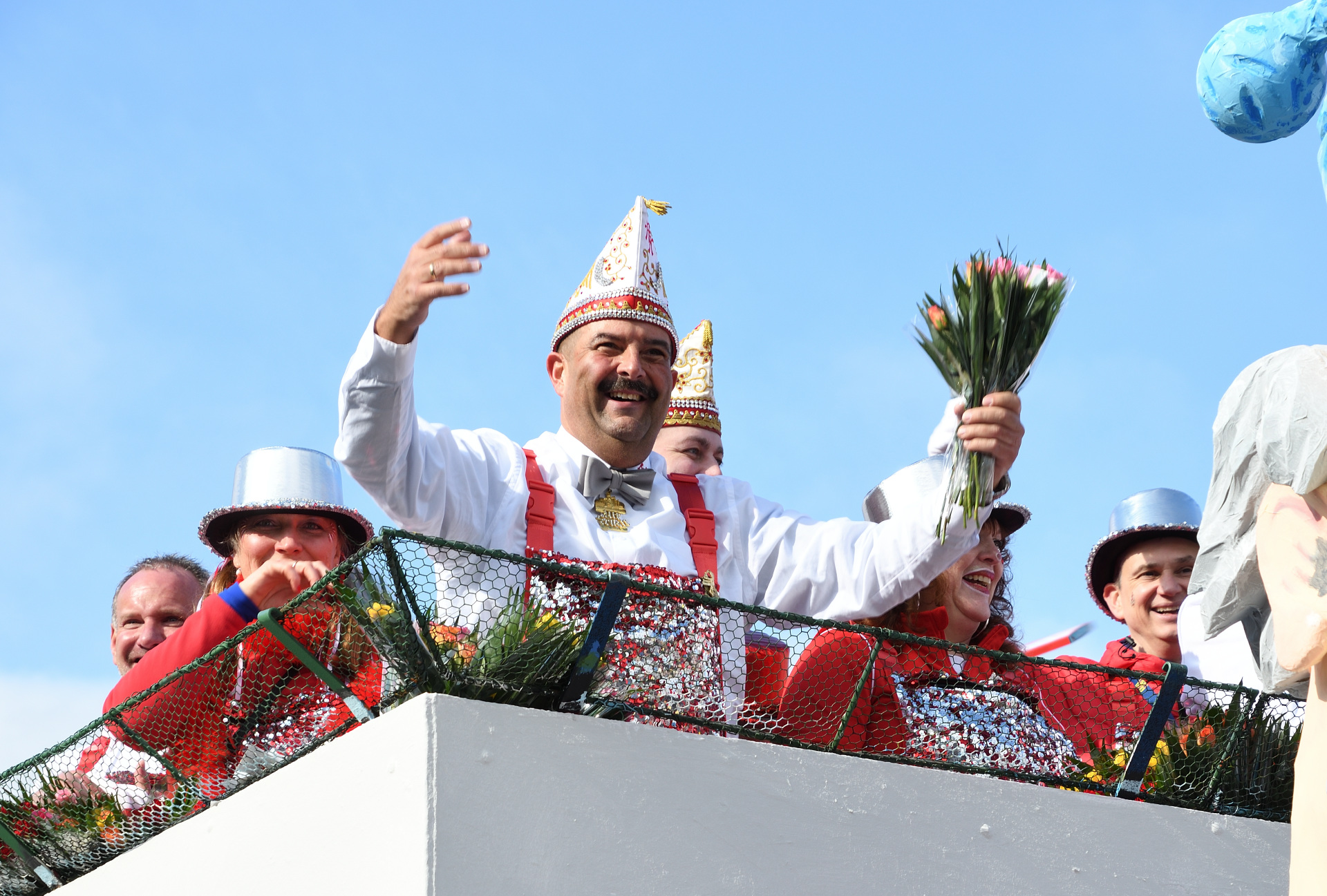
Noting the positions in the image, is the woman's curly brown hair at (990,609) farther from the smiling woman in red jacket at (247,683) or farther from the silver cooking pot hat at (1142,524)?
the smiling woman in red jacket at (247,683)

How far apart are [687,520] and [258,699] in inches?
69.9

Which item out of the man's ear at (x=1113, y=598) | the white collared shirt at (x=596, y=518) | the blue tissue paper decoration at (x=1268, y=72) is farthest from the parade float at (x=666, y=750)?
the man's ear at (x=1113, y=598)

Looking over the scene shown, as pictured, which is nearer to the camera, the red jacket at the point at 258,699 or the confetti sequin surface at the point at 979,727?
the red jacket at the point at 258,699

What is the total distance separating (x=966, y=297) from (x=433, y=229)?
1.49m

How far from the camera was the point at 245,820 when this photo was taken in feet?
13.2

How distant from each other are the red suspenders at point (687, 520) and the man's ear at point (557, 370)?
0.37 meters

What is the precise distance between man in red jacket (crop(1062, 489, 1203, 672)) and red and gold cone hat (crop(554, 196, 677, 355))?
1988mm

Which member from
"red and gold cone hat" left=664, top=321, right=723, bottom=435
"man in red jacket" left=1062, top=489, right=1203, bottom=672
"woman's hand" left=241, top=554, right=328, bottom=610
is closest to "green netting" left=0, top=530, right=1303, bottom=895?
"woman's hand" left=241, top=554, right=328, bottom=610

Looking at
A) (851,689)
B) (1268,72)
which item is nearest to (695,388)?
(851,689)

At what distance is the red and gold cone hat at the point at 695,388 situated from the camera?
8.22 metres

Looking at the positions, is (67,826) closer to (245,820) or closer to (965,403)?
(245,820)

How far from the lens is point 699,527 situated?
551cm

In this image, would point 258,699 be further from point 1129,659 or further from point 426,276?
point 1129,659

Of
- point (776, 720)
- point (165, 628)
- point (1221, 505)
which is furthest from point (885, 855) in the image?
point (165, 628)
